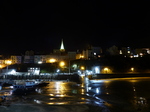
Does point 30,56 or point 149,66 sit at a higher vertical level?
point 30,56

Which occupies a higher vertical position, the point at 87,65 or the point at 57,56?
the point at 57,56

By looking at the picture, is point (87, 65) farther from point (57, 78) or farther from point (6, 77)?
point (6, 77)

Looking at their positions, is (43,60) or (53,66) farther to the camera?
(43,60)

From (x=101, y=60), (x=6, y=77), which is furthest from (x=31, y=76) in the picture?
(x=101, y=60)

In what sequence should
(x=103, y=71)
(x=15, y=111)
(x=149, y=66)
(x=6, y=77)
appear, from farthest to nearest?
1. (x=149, y=66)
2. (x=103, y=71)
3. (x=6, y=77)
4. (x=15, y=111)

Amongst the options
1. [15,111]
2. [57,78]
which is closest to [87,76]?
[57,78]

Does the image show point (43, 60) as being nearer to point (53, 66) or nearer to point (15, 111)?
point (53, 66)

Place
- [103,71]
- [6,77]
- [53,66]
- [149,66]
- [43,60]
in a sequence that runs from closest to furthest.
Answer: [6,77], [103,71], [149,66], [53,66], [43,60]

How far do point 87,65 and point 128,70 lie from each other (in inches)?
607

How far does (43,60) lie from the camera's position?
3268 inches

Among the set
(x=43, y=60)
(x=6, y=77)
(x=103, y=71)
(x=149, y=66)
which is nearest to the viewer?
(x=6, y=77)

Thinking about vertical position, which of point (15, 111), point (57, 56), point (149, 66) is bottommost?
point (15, 111)

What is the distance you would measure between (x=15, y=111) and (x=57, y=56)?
229 feet

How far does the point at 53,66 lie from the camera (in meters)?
66.8
